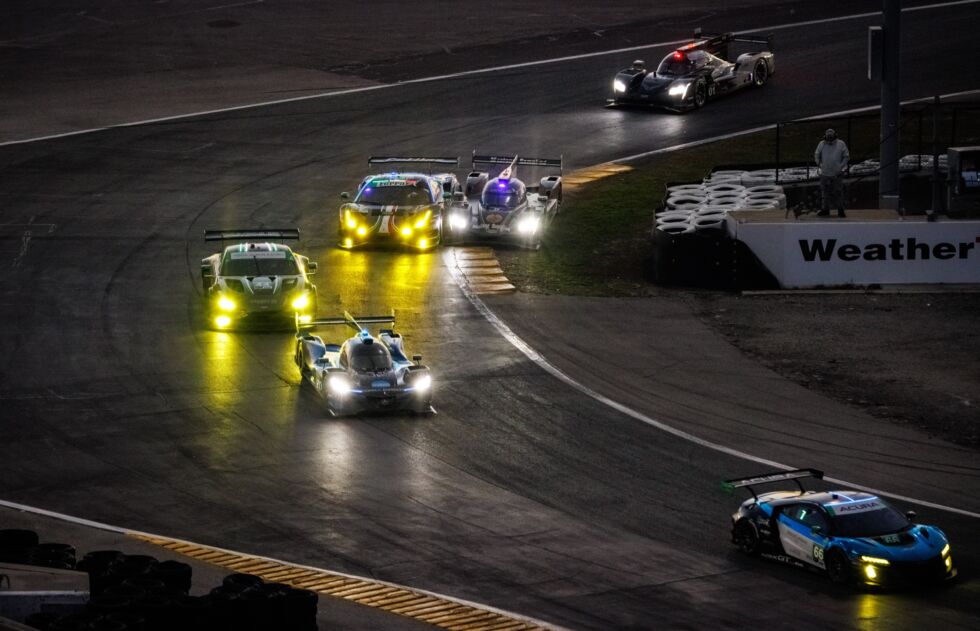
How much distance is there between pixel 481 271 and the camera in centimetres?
4178

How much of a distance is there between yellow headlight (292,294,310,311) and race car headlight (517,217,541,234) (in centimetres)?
877

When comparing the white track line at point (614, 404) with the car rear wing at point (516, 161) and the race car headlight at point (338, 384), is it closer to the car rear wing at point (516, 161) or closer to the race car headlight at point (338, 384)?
the race car headlight at point (338, 384)

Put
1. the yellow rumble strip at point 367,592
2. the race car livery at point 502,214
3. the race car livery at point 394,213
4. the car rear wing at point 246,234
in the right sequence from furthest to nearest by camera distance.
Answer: the race car livery at point 502,214 < the race car livery at point 394,213 < the car rear wing at point 246,234 < the yellow rumble strip at point 367,592

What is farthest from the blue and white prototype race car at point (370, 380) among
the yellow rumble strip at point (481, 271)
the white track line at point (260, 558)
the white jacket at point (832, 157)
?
the white jacket at point (832, 157)

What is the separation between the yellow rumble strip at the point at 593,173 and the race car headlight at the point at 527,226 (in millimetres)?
5928

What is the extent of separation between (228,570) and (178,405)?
8802mm

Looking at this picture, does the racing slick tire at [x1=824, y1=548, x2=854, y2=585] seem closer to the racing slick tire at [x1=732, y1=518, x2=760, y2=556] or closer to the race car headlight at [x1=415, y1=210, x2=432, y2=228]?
the racing slick tire at [x1=732, y1=518, x2=760, y2=556]

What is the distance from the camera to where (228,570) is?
23.3 metres

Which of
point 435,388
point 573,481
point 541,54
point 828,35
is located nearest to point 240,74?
point 541,54

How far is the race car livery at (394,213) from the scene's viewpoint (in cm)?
4294

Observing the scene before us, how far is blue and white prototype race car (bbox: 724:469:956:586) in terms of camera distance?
2302cm

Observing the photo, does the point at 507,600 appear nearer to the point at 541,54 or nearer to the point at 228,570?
the point at 228,570

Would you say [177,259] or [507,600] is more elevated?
[177,259]

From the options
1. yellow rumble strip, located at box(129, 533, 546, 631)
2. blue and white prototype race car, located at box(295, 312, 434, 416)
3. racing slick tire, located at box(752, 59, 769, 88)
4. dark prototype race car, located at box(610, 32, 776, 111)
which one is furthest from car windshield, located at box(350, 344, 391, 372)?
racing slick tire, located at box(752, 59, 769, 88)
